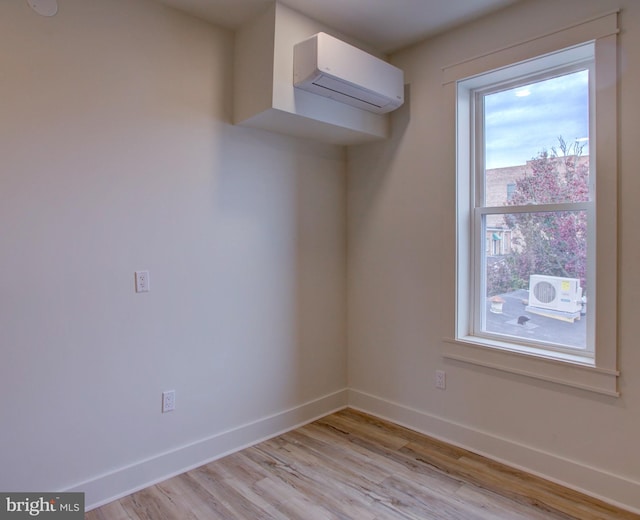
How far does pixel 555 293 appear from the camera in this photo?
7.62 feet

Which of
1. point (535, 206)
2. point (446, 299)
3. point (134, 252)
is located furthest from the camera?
point (446, 299)

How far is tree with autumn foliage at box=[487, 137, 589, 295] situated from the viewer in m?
2.24

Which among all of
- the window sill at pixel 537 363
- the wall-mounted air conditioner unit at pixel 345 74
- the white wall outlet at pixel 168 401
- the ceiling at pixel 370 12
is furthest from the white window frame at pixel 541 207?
the white wall outlet at pixel 168 401

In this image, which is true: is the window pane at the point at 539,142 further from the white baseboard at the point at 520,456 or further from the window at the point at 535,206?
the white baseboard at the point at 520,456

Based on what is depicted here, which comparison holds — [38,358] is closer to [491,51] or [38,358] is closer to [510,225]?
[510,225]

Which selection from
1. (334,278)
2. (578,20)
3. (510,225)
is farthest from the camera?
(334,278)

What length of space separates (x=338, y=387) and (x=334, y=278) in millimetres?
859

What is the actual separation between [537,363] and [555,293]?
1.33 ft

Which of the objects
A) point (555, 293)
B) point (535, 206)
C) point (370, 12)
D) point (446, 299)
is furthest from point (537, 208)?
point (370, 12)

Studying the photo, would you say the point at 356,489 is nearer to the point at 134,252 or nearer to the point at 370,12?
the point at 134,252

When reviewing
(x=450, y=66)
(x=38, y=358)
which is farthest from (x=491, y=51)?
(x=38, y=358)

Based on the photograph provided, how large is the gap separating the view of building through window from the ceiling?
20.0 inches

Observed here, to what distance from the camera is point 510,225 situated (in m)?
2.52

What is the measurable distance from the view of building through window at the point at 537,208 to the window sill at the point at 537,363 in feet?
0.44
